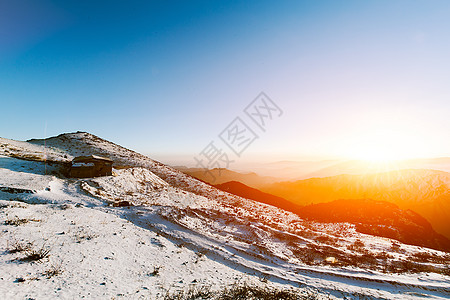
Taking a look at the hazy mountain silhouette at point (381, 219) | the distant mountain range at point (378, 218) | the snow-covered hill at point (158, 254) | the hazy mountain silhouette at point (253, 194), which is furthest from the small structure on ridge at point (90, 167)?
the hazy mountain silhouette at point (381, 219)

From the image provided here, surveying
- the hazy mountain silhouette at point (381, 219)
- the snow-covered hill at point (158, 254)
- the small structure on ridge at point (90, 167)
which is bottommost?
the hazy mountain silhouette at point (381, 219)

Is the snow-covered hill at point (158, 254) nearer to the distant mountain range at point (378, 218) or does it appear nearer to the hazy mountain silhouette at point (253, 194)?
the distant mountain range at point (378, 218)

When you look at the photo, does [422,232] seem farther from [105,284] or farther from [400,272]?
[105,284]

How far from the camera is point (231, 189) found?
4456 centimetres

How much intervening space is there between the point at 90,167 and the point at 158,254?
18.7 m

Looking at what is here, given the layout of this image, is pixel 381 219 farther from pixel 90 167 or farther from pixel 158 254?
pixel 90 167

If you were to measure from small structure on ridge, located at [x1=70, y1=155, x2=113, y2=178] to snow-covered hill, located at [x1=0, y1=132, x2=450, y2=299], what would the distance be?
8.17 ft

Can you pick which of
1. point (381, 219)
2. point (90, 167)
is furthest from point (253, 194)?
point (90, 167)

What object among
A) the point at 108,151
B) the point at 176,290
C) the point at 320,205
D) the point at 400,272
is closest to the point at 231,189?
the point at 320,205

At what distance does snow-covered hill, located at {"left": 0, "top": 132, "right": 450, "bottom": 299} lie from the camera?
739cm

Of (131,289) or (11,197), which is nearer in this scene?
(131,289)

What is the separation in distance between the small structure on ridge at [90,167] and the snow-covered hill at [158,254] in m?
2.49

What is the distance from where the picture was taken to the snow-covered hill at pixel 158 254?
7391mm

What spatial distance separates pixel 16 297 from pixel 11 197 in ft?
43.2
